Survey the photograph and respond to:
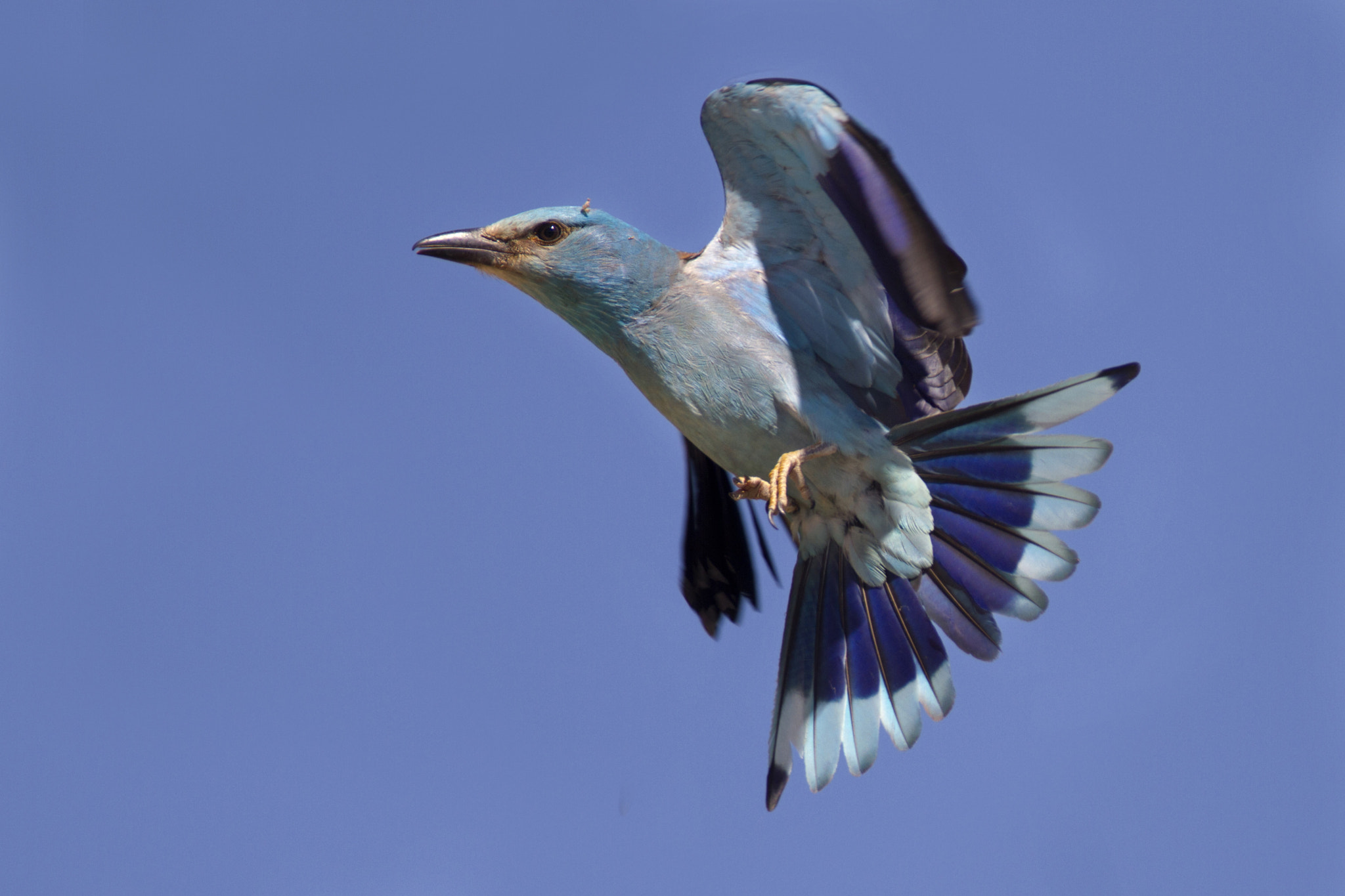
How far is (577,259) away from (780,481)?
1.03 meters

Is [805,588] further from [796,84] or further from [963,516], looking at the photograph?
[796,84]

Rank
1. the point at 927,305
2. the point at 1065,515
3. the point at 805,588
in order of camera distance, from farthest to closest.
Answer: the point at 805,588 → the point at 1065,515 → the point at 927,305

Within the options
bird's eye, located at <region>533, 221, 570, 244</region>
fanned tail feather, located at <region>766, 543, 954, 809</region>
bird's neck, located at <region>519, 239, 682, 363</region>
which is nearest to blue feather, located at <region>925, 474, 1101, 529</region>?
fanned tail feather, located at <region>766, 543, 954, 809</region>

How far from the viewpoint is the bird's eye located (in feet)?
13.7

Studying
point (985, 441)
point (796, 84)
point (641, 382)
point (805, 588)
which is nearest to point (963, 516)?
point (985, 441)

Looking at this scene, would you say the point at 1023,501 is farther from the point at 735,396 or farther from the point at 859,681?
the point at 735,396

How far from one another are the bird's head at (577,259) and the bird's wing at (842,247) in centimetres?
23

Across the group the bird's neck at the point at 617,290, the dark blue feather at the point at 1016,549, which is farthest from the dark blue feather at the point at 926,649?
the bird's neck at the point at 617,290

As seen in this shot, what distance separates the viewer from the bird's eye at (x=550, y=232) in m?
4.18

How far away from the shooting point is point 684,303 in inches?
161

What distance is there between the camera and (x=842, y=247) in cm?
400

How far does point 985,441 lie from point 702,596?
1399 mm

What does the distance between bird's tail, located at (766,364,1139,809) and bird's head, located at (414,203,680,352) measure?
0.98 m

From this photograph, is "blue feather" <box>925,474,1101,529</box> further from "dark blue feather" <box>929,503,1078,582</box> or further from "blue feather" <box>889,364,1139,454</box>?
"blue feather" <box>889,364,1139,454</box>
